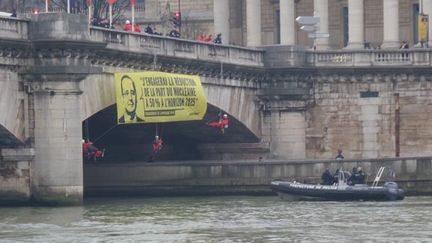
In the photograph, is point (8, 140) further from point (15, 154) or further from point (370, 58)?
point (370, 58)

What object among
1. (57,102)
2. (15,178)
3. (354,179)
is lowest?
(354,179)

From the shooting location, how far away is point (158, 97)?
12094 centimetres

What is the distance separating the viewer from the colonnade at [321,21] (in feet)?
495

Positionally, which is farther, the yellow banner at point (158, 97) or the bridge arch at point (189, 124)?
the yellow banner at point (158, 97)

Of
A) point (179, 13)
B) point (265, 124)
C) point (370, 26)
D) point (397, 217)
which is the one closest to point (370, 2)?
point (370, 26)

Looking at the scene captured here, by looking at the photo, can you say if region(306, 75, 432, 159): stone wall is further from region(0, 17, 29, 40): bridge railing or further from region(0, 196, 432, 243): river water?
region(0, 17, 29, 40): bridge railing

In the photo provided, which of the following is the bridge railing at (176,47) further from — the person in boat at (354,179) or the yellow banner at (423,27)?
the yellow banner at (423,27)

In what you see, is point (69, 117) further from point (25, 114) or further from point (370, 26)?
point (370, 26)

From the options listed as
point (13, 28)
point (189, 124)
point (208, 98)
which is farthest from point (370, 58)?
point (13, 28)

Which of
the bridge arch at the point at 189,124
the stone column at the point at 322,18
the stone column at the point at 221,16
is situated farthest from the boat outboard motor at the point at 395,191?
the stone column at the point at 221,16

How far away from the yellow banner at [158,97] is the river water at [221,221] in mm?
4075

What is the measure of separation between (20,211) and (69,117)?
575cm

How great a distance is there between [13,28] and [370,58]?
31.1 metres

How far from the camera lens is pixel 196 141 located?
134625 mm
